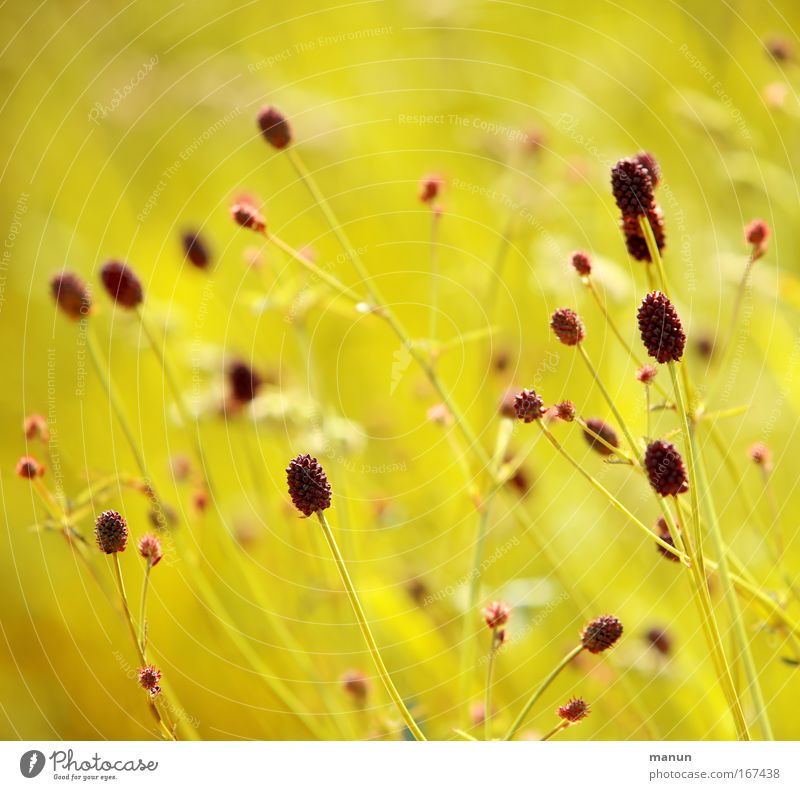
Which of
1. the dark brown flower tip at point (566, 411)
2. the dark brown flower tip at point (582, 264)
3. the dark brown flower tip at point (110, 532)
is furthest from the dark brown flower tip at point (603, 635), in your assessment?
the dark brown flower tip at point (110, 532)

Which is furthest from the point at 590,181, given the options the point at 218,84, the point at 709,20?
the point at 218,84

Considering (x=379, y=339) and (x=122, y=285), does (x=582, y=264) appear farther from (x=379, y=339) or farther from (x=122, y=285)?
(x=379, y=339)

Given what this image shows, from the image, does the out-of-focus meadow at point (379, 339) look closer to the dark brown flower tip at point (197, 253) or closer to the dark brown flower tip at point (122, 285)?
the dark brown flower tip at point (197, 253)

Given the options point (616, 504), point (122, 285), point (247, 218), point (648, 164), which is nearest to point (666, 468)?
point (616, 504)

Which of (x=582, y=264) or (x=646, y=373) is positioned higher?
(x=582, y=264)

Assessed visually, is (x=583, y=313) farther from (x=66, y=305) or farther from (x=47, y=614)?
(x=47, y=614)

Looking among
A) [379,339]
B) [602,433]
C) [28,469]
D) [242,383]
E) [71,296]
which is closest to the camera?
[602,433]

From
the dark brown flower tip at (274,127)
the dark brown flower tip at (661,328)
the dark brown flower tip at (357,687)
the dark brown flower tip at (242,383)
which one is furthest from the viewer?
the dark brown flower tip at (242,383)
